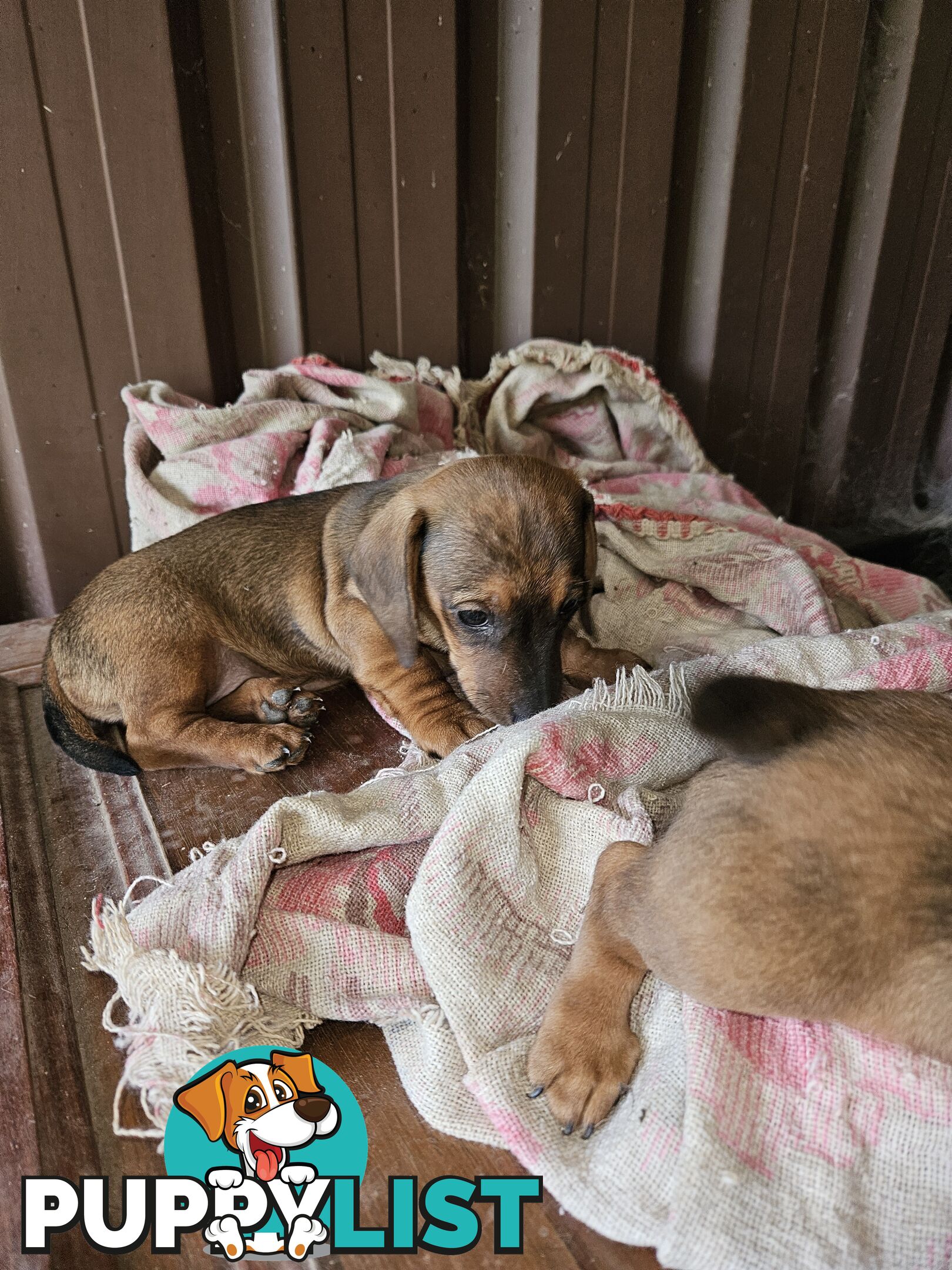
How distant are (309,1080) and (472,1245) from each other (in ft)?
1.59

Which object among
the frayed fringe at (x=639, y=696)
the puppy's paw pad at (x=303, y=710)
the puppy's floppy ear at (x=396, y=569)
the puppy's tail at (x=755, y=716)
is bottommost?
the puppy's paw pad at (x=303, y=710)

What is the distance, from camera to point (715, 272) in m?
5.20

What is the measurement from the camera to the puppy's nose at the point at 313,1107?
1.90 meters

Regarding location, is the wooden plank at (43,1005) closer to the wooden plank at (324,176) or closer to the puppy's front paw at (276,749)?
the puppy's front paw at (276,749)

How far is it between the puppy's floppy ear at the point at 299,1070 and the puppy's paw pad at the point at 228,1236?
0.28 m

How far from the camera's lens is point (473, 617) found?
296 cm

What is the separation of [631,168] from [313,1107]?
4.53 m

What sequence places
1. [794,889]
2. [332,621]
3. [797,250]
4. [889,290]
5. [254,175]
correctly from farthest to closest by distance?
[889,290] < [797,250] < [254,175] < [332,621] < [794,889]

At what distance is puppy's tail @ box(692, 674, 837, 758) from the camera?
1838 millimetres

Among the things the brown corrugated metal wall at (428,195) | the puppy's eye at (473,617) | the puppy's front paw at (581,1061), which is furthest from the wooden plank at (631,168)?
the puppy's front paw at (581,1061)

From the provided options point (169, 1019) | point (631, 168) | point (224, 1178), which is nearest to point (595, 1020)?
point (224, 1178)

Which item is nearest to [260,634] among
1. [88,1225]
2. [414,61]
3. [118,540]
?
[118,540]

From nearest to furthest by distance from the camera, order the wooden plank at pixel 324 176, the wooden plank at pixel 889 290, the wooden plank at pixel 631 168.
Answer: the wooden plank at pixel 324 176 < the wooden plank at pixel 631 168 < the wooden plank at pixel 889 290

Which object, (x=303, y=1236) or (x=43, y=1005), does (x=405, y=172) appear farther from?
(x=303, y=1236)
